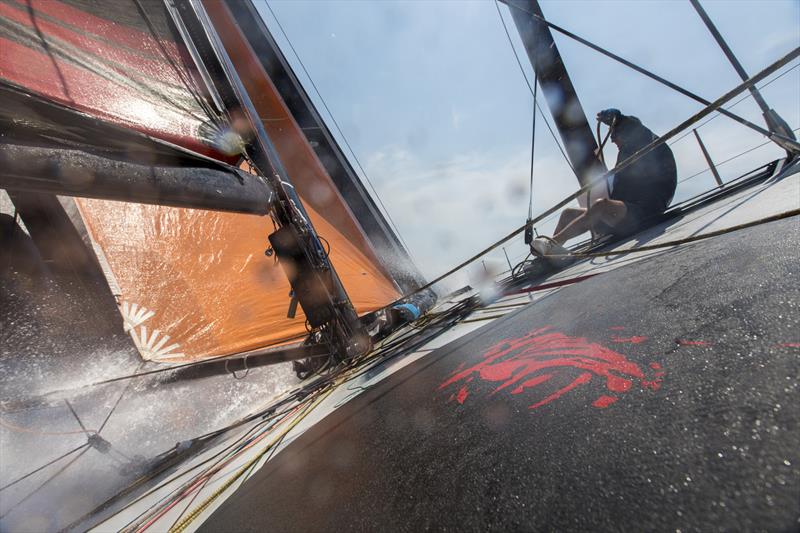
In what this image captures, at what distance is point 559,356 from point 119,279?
4.96m

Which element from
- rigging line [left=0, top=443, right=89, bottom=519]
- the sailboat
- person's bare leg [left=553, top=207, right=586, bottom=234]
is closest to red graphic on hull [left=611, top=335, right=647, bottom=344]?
the sailboat

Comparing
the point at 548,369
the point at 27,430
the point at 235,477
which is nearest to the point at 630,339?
the point at 548,369

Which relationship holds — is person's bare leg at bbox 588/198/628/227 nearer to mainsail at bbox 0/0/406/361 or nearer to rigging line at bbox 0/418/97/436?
mainsail at bbox 0/0/406/361

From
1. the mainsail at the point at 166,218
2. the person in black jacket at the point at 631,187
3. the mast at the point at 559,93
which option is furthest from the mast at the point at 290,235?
the mast at the point at 559,93

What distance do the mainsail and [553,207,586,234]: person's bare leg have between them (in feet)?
8.23

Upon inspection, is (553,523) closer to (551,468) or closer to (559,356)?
(551,468)

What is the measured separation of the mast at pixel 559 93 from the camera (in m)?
4.29

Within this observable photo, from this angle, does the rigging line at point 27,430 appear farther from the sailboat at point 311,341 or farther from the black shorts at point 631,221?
the black shorts at point 631,221

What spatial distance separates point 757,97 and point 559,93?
197 cm

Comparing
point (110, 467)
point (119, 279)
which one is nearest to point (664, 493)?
point (110, 467)

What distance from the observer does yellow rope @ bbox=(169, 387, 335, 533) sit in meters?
1.45

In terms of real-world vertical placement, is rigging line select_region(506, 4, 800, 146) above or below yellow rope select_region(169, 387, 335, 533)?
above

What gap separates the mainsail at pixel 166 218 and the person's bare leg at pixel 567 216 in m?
2.51

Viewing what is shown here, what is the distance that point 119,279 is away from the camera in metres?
3.98
